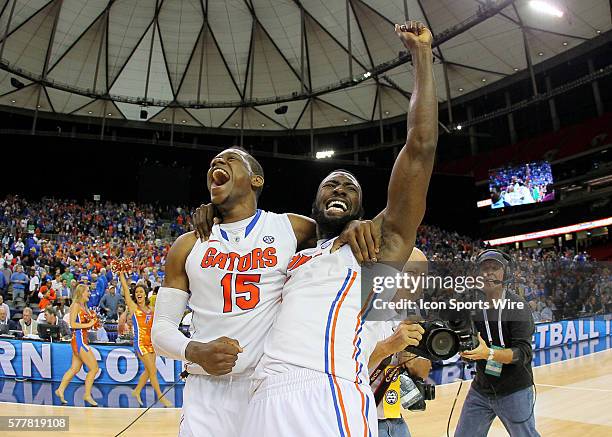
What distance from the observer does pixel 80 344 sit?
7809mm

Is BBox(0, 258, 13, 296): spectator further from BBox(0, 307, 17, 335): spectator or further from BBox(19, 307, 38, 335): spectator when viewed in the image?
BBox(19, 307, 38, 335): spectator

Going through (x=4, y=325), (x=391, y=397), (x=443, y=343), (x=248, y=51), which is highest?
(x=248, y=51)

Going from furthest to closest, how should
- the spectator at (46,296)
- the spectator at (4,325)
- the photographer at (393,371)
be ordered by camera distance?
the spectator at (46,296)
the spectator at (4,325)
the photographer at (393,371)

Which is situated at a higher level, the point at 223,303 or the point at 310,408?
the point at 223,303

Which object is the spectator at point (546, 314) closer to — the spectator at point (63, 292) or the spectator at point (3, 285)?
the spectator at point (63, 292)

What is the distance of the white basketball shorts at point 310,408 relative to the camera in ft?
5.55

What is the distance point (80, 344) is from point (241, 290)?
665 cm

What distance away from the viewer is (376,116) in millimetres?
30188

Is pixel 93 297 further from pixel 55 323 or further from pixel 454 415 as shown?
pixel 454 415

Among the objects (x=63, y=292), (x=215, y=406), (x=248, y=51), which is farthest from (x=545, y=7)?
(x=215, y=406)

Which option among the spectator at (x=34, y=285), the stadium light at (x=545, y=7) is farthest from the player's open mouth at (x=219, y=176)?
the stadium light at (x=545, y=7)

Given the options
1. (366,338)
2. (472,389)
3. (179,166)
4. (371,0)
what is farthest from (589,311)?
(179,166)

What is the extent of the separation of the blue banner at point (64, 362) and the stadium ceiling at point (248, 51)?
1683 cm

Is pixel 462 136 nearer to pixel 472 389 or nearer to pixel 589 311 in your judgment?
pixel 589 311
